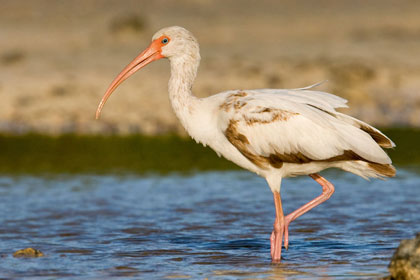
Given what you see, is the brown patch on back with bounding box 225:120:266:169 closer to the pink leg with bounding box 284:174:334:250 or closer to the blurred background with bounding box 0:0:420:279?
the pink leg with bounding box 284:174:334:250

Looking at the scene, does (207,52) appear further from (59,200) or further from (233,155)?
(233,155)

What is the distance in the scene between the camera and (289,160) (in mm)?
8781

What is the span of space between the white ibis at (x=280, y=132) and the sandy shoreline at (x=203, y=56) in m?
11.8

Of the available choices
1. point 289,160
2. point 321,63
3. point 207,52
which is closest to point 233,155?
point 289,160

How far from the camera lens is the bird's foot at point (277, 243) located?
8.73 metres

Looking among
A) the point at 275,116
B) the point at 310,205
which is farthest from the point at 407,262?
the point at 310,205

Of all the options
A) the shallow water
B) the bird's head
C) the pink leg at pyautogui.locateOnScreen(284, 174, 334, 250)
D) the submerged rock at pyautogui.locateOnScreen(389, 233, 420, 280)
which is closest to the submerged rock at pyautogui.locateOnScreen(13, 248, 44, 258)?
the shallow water

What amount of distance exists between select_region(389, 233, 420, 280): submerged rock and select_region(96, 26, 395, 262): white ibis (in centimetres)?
169

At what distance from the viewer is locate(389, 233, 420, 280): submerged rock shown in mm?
6906

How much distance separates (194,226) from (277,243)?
2233 mm

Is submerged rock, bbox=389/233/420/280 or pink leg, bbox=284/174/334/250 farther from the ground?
pink leg, bbox=284/174/334/250

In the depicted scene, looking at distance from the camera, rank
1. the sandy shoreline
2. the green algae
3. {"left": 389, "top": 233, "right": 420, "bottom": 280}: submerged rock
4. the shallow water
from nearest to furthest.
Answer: {"left": 389, "top": 233, "right": 420, "bottom": 280}: submerged rock, the shallow water, the green algae, the sandy shoreline

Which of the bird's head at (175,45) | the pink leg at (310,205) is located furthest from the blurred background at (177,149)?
the bird's head at (175,45)

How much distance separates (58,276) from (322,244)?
9.88 ft
